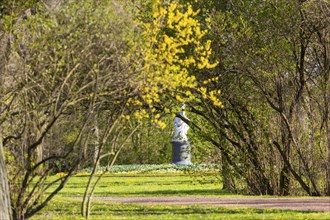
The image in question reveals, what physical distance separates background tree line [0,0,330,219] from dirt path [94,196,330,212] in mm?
1756

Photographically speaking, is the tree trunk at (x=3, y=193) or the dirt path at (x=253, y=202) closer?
the tree trunk at (x=3, y=193)

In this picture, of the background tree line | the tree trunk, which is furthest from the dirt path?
the tree trunk

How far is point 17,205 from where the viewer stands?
42.6 feet

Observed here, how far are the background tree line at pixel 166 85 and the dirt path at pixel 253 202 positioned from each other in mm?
1756

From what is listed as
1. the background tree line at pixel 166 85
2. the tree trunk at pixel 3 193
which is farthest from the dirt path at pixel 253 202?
the tree trunk at pixel 3 193

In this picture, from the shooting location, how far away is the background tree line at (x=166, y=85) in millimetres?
12672

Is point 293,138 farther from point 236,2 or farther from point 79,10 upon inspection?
point 79,10

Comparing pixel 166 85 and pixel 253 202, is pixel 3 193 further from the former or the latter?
pixel 253 202

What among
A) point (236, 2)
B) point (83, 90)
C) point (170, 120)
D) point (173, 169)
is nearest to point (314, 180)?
point (236, 2)

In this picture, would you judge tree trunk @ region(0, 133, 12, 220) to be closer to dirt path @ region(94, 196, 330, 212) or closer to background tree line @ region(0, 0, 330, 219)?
background tree line @ region(0, 0, 330, 219)

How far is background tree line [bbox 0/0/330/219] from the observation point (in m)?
12.7

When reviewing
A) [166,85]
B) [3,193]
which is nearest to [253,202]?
[166,85]

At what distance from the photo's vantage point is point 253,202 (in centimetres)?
1700

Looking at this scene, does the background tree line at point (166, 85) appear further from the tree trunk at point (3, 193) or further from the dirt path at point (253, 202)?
the dirt path at point (253, 202)
